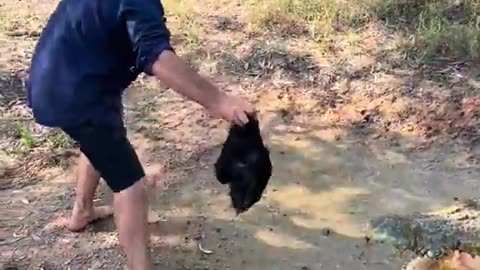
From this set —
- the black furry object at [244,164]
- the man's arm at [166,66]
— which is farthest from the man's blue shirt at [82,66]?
the black furry object at [244,164]

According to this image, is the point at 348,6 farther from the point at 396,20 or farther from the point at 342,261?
the point at 342,261

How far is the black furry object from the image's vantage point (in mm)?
2805

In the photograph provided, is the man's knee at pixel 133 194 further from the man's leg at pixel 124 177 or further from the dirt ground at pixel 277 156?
the dirt ground at pixel 277 156

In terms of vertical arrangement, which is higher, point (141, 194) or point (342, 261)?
point (141, 194)

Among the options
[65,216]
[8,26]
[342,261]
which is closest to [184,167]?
[65,216]

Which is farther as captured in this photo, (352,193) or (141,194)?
(352,193)

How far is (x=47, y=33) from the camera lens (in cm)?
304

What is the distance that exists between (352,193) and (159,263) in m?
0.99

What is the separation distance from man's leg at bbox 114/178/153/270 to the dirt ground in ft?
1.02

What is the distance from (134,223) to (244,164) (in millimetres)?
521

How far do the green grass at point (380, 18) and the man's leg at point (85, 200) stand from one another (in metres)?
2.13

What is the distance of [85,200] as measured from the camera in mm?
3648

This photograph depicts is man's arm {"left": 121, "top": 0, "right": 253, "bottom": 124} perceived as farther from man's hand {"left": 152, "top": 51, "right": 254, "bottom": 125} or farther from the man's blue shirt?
the man's blue shirt

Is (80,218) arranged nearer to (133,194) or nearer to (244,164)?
(133,194)
